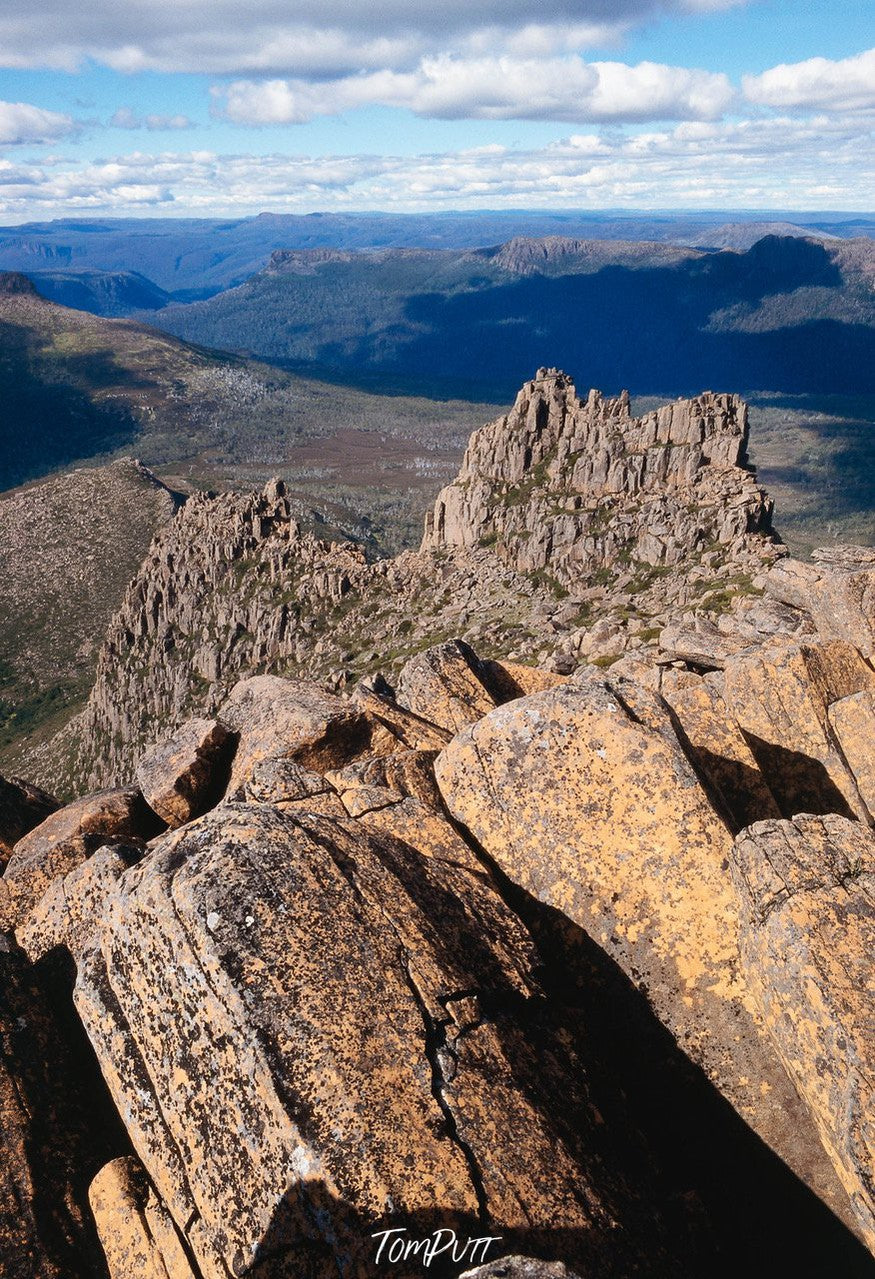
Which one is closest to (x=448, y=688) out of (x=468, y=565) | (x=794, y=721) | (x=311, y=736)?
(x=311, y=736)

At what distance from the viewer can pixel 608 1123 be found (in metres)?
12.6

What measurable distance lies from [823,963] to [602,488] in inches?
6095

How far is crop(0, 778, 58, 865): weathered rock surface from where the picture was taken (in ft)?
86.3

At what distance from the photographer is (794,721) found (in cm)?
2055

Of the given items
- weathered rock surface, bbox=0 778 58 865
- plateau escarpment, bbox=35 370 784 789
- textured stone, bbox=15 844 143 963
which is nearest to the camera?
textured stone, bbox=15 844 143 963

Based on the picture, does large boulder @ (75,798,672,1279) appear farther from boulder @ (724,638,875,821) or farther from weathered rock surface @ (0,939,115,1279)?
boulder @ (724,638,875,821)

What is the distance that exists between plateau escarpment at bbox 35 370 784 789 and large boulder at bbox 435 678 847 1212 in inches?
3789

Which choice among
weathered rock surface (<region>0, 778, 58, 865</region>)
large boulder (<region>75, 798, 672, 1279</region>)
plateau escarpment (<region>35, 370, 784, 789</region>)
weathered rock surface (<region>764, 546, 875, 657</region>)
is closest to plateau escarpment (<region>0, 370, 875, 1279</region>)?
large boulder (<region>75, 798, 672, 1279</region>)

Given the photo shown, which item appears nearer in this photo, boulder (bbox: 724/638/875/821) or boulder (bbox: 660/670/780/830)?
boulder (bbox: 660/670/780/830)

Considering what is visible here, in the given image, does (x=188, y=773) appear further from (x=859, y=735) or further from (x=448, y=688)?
(x=859, y=735)

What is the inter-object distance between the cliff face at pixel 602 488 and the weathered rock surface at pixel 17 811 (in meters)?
103

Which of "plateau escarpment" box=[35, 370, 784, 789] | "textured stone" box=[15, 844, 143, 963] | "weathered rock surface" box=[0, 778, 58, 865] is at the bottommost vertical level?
"plateau escarpment" box=[35, 370, 784, 789]

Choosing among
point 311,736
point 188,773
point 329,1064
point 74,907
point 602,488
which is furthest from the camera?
point 602,488

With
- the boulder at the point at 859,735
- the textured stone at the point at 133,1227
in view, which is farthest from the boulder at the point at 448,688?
the textured stone at the point at 133,1227
